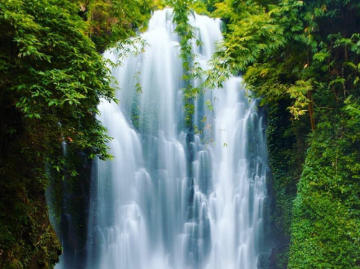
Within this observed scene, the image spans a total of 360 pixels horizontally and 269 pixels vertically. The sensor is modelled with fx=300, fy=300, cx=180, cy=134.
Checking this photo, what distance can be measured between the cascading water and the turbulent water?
3 centimetres

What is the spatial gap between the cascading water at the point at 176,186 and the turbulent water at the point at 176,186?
3 centimetres

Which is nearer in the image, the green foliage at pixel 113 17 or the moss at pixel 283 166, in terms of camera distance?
the green foliage at pixel 113 17

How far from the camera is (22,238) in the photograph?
4.74 m

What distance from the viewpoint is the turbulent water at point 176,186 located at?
8820mm

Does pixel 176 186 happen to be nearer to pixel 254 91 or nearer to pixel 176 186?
pixel 176 186

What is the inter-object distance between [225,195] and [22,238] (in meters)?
6.05

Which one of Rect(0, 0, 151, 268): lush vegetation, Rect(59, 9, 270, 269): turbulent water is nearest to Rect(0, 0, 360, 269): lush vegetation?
Rect(0, 0, 151, 268): lush vegetation

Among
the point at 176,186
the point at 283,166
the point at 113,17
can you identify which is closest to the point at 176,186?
the point at 176,186

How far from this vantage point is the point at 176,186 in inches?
376

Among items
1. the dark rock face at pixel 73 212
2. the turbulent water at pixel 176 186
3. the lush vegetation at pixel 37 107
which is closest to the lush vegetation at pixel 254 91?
the lush vegetation at pixel 37 107

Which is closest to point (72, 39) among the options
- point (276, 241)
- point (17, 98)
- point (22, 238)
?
point (17, 98)

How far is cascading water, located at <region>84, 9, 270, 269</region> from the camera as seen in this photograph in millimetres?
8820

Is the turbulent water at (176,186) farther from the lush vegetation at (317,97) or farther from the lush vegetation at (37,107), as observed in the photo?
the lush vegetation at (37,107)

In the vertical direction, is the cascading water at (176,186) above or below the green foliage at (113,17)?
below
